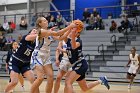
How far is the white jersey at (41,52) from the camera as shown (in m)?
7.89

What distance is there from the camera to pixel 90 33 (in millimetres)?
23125

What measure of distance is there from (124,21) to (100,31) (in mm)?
2062

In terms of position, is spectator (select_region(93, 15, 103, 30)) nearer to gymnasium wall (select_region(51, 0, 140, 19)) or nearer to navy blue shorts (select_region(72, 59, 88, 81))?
gymnasium wall (select_region(51, 0, 140, 19))

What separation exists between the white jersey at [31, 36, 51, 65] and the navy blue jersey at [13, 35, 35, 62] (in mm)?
205

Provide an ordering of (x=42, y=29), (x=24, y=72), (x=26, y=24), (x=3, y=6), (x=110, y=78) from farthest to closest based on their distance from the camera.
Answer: (x=3, y=6) → (x=26, y=24) → (x=110, y=78) → (x=24, y=72) → (x=42, y=29)

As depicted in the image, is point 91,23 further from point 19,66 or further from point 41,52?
point 41,52

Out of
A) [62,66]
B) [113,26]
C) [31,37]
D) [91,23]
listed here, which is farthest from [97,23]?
[31,37]

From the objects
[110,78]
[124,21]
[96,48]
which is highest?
[124,21]

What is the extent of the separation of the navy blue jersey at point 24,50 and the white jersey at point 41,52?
0.67ft

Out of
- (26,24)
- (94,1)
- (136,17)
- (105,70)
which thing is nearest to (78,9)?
(94,1)

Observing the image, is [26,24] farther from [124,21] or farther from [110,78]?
[110,78]

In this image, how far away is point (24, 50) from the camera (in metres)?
8.13

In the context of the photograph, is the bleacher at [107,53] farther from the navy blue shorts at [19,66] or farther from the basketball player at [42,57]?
the basketball player at [42,57]

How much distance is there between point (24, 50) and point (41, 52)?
0.47m
